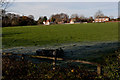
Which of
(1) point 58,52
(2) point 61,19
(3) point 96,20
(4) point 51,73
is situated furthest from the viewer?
(2) point 61,19

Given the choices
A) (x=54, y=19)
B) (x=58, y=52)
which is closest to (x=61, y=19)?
(x=54, y=19)

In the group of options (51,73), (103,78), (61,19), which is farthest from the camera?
(61,19)

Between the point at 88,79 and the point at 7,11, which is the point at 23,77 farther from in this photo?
the point at 7,11

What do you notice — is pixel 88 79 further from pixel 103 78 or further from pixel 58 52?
pixel 58 52

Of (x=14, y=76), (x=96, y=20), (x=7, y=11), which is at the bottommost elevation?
(x=14, y=76)

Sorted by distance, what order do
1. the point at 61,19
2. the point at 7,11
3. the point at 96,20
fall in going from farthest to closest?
the point at 61,19
the point at 96,20
the point at 7,11

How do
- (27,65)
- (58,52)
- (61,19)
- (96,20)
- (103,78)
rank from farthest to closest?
(61,19) → (96,20) → (58,52) → (27,65) → (103,78)

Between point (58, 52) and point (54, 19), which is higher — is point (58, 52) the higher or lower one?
the lower one

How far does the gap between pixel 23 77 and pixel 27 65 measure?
4.24 feet

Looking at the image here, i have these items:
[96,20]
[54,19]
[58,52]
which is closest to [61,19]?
[54,19]

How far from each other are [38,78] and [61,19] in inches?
5387

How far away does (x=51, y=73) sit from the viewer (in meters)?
7.62

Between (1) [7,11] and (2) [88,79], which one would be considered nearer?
(2) [88,79]

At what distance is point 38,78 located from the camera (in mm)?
7324
